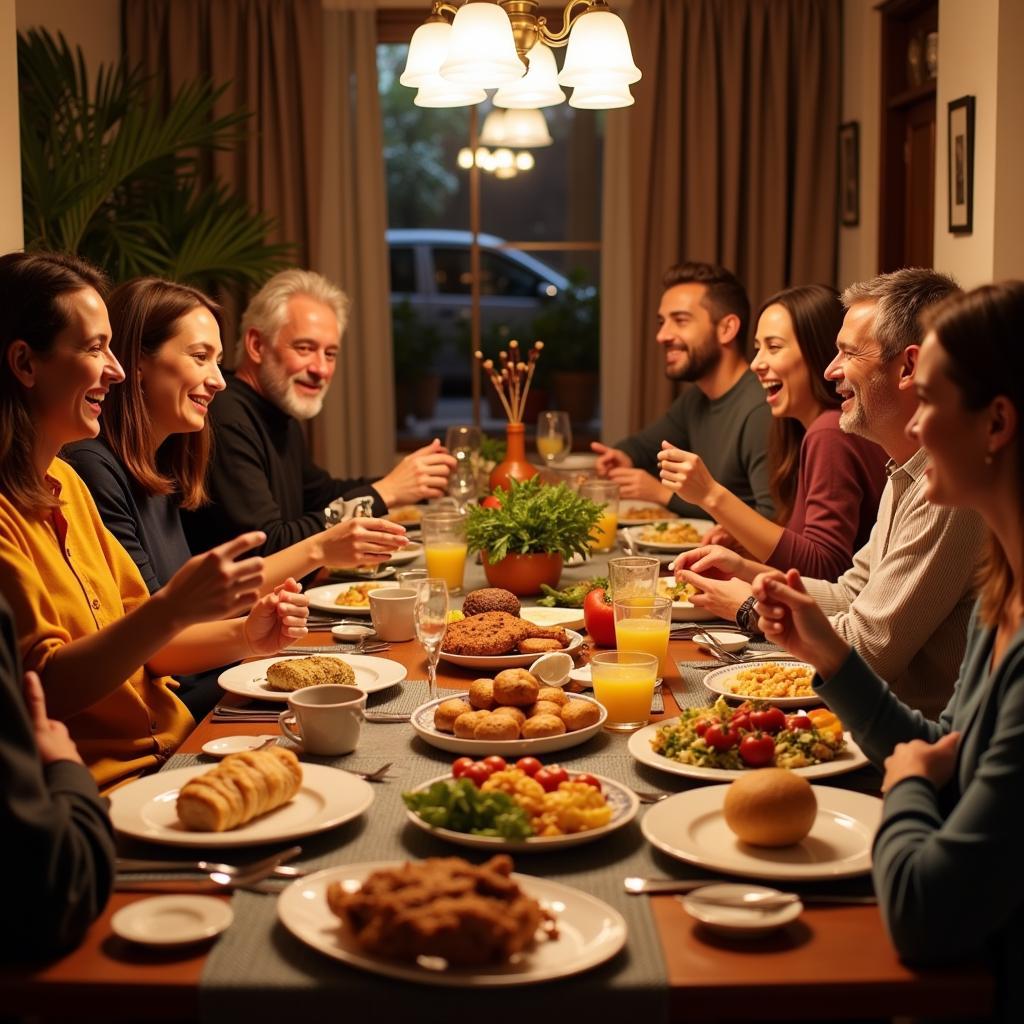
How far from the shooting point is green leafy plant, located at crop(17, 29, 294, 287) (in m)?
4.31

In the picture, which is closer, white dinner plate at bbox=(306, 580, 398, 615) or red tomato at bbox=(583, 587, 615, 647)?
red tomato at bbox=(583, 587, 615, 647)

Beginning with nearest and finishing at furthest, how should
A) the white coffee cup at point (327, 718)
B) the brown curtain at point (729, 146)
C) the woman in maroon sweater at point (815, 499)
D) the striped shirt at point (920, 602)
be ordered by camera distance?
the white coffee cup at point (327, 718)
the striped shirt at point (920, 602)
the woman in maroon sweater at point (815, 499)
the brown curtain at point (729, 146)

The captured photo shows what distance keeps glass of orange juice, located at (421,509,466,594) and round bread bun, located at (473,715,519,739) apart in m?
1.13

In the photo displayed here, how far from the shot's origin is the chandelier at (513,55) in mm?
2830

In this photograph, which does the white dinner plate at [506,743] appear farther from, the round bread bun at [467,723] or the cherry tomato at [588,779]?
the cherry tomato at [588,779]

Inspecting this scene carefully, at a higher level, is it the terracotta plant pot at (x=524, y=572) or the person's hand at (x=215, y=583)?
the person's hand at (x=215, y=583)

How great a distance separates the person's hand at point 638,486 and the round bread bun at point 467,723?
243 cm

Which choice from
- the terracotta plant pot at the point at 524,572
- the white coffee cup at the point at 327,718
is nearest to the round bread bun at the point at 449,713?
the white coffee cup at the point at 327,718

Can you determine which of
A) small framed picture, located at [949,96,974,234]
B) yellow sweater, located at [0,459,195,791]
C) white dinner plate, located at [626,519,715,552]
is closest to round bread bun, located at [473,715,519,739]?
yellow sweater, located at [0,459,195,791]

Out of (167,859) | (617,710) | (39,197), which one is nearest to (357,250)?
(39,197)

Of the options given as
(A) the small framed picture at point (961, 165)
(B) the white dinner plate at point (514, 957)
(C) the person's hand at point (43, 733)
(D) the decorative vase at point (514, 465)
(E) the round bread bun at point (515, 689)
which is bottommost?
(B) the white dinner plate at point (514, 957)

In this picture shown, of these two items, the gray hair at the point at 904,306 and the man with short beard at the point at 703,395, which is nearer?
the gray hair at the point at 904,306

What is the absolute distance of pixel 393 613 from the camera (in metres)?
2.40

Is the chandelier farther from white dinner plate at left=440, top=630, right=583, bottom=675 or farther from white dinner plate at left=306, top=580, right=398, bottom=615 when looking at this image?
white dinner plate at left=440, top=630, right=583, bottom=675
